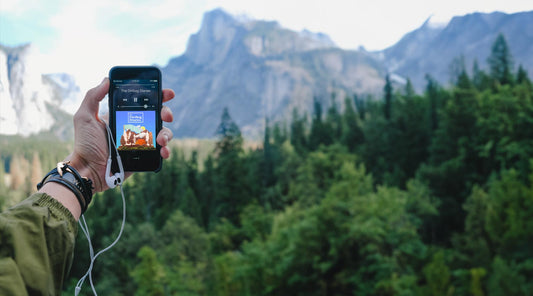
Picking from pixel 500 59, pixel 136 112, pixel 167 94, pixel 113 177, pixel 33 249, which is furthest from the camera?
pixel 500 59

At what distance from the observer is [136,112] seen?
1.92m

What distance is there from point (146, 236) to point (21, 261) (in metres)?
29.7

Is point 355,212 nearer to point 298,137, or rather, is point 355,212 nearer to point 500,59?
point 500,59

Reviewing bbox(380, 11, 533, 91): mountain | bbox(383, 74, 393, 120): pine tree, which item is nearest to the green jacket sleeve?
bbox(383, 74, 393, 120): pine tree

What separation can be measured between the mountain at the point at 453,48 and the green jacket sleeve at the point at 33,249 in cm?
5231

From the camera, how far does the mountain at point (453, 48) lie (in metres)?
64.9

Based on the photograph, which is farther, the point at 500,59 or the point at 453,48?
the point at 453,48

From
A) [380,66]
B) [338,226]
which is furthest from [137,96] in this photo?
[380,66]

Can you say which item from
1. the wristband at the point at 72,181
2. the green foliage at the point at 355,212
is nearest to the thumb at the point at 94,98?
the wristband at the point at 72,181

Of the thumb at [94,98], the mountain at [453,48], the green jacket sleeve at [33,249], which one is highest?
the mountain at [453,48]

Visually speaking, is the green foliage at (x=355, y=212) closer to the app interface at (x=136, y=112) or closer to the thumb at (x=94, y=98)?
the app interface at (x=136, y=112)

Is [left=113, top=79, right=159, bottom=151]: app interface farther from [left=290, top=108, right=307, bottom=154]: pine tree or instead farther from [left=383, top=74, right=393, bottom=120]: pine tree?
[left=290, top=108, right=307, bottom=154]: pine tree

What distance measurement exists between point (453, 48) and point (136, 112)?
140732mm

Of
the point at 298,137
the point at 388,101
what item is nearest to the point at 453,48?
the point at 388,101
